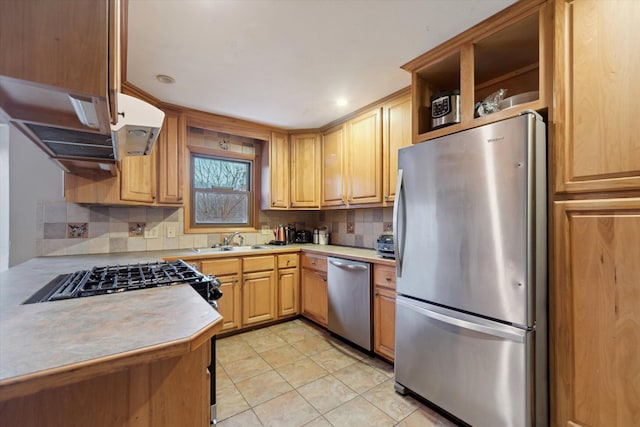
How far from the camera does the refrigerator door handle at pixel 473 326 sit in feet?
4.28

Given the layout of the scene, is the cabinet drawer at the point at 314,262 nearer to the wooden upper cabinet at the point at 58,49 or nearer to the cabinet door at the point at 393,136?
the cabinet door at the point at 393,136

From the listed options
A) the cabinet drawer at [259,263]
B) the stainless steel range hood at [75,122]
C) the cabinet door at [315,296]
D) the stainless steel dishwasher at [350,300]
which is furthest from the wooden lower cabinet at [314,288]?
the stainless steel range hood at [75,122]

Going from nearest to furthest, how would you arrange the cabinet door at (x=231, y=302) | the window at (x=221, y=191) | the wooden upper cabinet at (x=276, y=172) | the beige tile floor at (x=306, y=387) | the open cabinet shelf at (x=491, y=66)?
the open cabinet shelf at (x=491, y=66), the beige tile floor at (x=306, y=387), the cabinet door at (x=231, y=302), the window at (x=221, y=191), the wooden upper cabinet at (x=276, y=172)

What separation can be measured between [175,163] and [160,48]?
112 centimetres

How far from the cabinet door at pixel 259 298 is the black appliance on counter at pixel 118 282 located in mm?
1224

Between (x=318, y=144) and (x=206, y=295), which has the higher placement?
(x=318, y=144)

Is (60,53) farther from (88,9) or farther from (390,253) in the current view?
(390,253)

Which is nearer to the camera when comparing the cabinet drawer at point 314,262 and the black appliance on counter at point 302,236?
the cabinet drawer at point 314,262

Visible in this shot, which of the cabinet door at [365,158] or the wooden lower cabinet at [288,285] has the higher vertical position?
the cabinet door at [365,158]

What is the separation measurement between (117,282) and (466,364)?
1.81 metres

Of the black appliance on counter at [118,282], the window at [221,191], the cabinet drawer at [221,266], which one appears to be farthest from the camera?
the window at [221,191]

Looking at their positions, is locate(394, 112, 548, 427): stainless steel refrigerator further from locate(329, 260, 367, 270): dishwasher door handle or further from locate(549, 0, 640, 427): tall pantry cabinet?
locate(329, 260, 367, 270): dishwasher door handle

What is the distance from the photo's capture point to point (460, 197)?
1.54m

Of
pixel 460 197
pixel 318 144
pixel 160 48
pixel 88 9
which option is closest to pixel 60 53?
pixel 88 9
